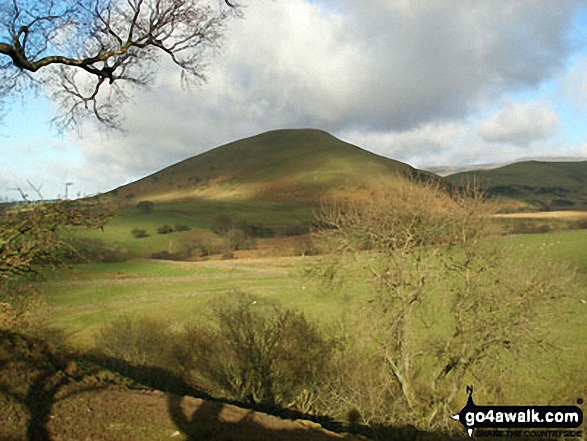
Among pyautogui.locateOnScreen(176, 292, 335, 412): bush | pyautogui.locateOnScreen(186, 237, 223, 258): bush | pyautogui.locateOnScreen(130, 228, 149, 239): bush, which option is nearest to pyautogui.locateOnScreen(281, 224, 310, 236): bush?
pyautogui.locateOnScreen(186, 237, 223, 258): bush

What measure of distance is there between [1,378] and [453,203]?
53.9 feet

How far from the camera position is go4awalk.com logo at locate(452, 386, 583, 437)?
612 inches

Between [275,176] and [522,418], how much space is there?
503 feet

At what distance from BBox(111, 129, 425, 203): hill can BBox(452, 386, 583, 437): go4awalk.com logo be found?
122131 millimetres

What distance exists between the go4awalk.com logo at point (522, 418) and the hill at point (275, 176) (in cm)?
12213

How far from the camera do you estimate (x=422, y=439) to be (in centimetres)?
1656

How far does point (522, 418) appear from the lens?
1677 centimetres

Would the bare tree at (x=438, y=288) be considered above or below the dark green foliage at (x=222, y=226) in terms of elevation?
below

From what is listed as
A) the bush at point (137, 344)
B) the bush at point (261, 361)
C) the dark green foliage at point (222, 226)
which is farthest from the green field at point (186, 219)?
the bush at point (261, 361)

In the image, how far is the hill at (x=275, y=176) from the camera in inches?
5901

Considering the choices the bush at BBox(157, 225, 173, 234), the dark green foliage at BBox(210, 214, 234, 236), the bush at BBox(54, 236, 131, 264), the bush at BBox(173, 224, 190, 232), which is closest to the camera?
the bush at BBox(54, 236, 131, 264)

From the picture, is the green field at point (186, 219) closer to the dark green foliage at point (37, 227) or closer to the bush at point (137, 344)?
the bush at point (137, 344)

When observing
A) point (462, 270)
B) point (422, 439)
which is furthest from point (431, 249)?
point (422, 439)

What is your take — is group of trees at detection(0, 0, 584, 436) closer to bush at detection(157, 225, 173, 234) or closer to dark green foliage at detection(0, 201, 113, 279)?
dark green foliage at detection(0, 201, 113, 279)
